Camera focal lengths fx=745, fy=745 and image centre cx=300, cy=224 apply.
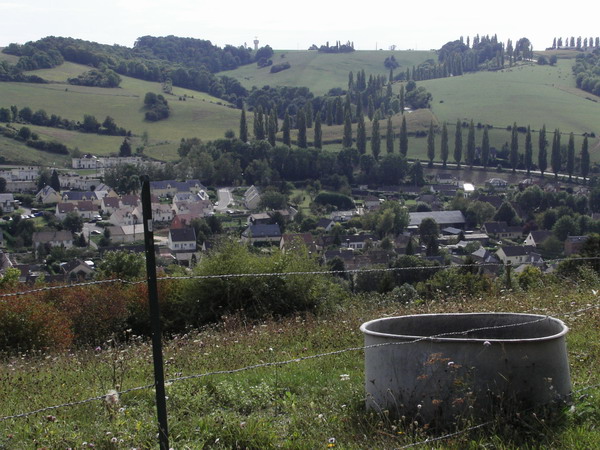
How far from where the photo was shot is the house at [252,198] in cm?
8312

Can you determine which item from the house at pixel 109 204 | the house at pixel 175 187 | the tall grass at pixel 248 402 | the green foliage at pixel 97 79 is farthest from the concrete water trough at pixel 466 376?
the green foliage at pixel 97 79

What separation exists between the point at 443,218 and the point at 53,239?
39183 millimetres

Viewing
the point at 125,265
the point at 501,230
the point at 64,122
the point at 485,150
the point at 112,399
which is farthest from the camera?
the point at 64,122

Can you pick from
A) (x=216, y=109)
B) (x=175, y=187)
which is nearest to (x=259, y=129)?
(x=175, y=187)

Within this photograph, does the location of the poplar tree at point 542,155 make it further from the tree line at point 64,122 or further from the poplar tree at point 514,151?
the tree line at point 64,122

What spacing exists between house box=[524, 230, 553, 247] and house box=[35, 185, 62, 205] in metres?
52.3

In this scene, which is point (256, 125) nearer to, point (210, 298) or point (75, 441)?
point (210, 298)

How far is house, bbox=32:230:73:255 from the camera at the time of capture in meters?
62.5

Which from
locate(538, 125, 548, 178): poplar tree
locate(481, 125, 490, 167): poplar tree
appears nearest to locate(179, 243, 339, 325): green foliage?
locate(538, 125, 548, 178): poplar tree

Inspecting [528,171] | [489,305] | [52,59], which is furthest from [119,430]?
[52,59]

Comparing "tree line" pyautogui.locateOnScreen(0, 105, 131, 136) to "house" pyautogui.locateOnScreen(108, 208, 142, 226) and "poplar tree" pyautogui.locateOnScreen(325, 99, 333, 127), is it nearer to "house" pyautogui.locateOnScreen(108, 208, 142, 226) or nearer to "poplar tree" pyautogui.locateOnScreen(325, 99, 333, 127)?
"poplar tree" pyautogui.locateOnScreen(325, 99, 333, 127)

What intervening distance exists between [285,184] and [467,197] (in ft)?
72.6

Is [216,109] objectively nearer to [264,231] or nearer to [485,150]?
[485,150]

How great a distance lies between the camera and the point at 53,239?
2522 inches
